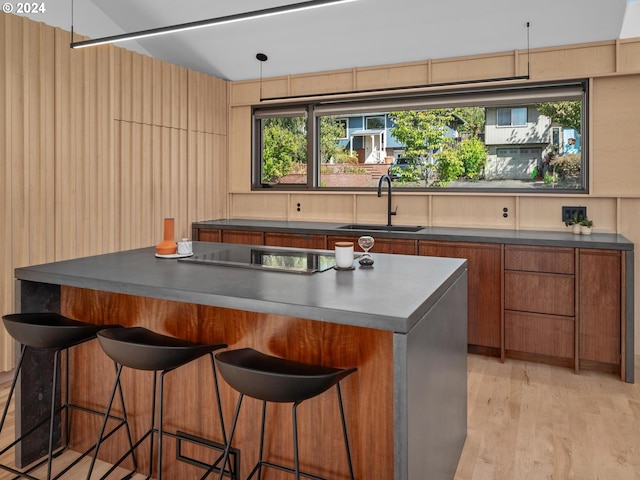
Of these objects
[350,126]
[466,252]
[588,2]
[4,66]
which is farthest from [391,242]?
[4,66]

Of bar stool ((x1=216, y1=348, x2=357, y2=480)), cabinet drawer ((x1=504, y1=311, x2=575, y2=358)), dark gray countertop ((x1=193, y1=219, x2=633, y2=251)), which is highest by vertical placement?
dark gray countertop ((x1=193, y1=219, x2=633, y2=251))

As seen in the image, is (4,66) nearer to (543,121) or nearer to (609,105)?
(543,121)

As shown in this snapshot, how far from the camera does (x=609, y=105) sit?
3.83 m

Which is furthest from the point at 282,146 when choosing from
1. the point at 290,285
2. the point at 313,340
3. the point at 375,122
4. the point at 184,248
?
the point at 313,340

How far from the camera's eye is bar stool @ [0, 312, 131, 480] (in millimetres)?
1986

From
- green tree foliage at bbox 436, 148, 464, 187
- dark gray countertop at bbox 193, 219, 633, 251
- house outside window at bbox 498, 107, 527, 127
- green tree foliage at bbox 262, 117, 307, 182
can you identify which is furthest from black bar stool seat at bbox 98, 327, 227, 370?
green tree foliage at bbox 262, 117, 307, 182

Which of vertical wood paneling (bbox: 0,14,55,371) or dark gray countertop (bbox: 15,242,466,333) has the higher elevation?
vertical wood paneling (bbox: 0,14,55,371)

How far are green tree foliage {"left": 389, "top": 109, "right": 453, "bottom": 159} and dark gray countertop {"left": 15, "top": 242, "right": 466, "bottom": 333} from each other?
96.1 inches

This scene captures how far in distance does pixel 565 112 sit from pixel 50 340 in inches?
165

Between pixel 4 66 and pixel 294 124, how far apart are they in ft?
9.15

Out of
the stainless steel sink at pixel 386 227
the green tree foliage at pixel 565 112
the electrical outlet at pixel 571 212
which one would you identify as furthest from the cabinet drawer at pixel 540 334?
the green tree foliage at pixel 565 112

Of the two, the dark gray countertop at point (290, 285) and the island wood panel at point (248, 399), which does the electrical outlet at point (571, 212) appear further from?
the island wood panel at point (248, 399)

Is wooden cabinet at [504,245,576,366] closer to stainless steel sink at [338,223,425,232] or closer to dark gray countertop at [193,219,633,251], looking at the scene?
dark gray countertop at [193,219,633,251]

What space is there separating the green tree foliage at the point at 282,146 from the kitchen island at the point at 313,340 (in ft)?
9.89
